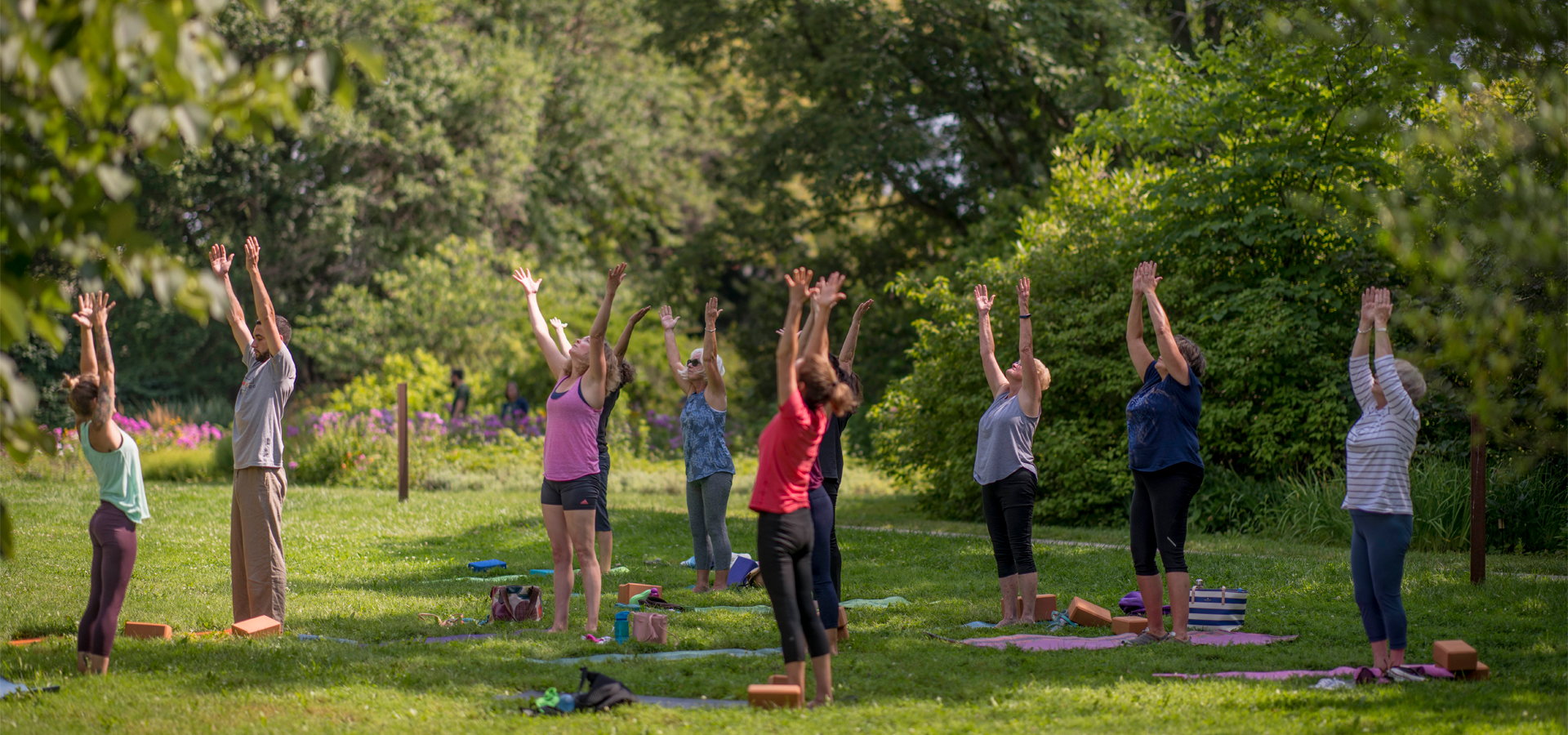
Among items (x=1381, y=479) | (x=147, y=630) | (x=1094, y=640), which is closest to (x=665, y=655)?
(x=1094, y=640)

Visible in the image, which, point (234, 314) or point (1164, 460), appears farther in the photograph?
point (1164, 460)

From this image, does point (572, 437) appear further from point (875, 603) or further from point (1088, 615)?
point (1088, 615)

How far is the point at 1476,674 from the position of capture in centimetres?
579

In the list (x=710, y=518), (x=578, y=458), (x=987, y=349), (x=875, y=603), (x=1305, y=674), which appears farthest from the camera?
(x=710, y=518)

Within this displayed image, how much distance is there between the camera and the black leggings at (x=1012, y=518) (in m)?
7.03

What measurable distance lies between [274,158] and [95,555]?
22.4 m

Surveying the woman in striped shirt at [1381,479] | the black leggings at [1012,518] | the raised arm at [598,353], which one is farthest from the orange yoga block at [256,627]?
the woman in striped shirt at [1381,479]

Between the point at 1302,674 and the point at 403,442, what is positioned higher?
the point at 403,442

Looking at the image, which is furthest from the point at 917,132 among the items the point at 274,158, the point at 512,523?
the point at 274,158

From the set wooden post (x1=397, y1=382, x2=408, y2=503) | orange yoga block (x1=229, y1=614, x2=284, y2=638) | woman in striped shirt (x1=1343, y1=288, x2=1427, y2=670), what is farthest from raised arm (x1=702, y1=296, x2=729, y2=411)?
wooden post (x1=397, y1=382, x2=408, y2=503)

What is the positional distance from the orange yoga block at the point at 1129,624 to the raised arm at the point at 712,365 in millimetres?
2890

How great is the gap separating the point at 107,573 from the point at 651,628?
276 centimetres

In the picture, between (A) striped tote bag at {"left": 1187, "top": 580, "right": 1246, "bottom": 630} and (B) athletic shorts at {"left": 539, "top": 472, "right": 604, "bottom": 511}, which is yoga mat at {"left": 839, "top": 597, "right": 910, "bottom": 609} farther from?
(B) athletic shorts at {"left": 539, "top": 472, "right": 604, "bottom": 511}

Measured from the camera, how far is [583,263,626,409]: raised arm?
629cm
